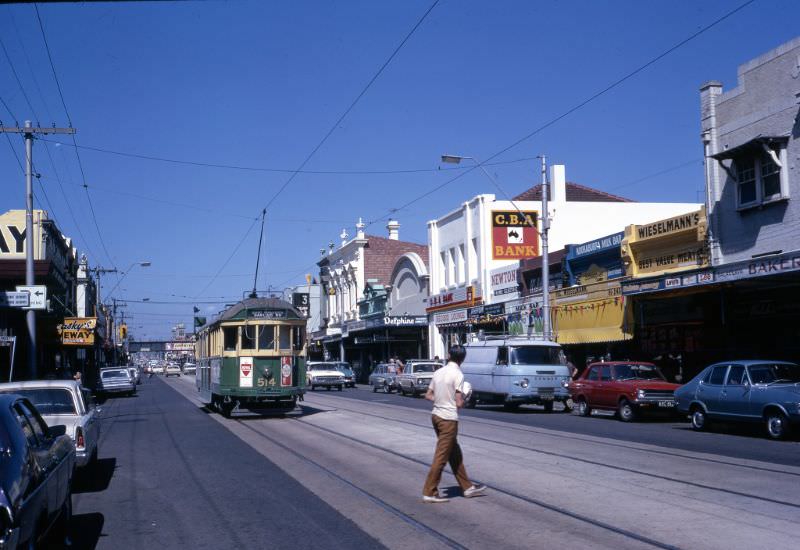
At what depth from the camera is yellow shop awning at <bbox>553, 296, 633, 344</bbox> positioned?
2956 cm

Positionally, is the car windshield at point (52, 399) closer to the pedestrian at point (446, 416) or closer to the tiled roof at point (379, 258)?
the pedestrian at point (446, 416)

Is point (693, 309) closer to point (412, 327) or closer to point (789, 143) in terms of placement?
point (789, 143)

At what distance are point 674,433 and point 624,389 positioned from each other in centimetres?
374

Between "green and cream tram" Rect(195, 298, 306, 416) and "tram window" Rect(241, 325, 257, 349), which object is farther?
"tram window" Rect(241, 325, 257, 349)

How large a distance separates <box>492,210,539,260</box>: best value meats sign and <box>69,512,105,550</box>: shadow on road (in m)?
32.6

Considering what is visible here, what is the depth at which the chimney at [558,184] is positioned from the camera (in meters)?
44.8

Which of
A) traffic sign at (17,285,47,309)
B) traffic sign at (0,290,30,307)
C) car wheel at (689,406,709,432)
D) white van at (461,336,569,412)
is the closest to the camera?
car wheel at (689,406,709,432)

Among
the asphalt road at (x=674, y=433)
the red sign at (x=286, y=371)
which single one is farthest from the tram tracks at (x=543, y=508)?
the red sign at (x=286, y=371)

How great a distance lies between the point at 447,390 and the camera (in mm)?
9789

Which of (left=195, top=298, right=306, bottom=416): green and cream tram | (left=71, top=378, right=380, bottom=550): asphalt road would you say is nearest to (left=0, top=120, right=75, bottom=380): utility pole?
(left=195, top=298, right=306, bottom=416): green and cream tram

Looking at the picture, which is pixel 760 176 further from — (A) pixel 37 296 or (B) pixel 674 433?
(A) pixel 37 296

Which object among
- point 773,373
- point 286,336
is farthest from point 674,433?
point 286,336

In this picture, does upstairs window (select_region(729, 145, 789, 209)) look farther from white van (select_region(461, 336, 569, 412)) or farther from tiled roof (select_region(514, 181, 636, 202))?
tiled roof (select_region(514, 181, 636, 202))

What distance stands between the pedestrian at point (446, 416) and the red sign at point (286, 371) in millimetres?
14268
